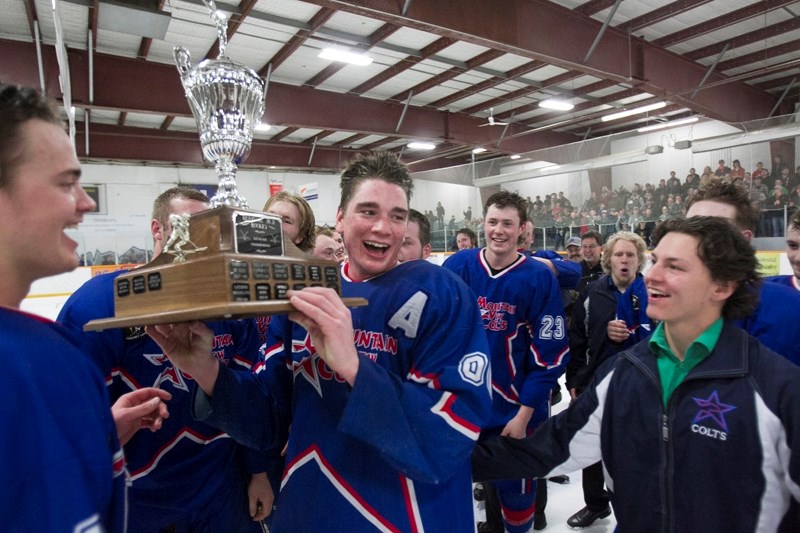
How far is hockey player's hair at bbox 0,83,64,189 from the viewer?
645 millimetres

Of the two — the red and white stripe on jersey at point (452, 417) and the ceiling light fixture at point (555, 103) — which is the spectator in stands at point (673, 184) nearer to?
the ceiling light fixture at point (555, 103)

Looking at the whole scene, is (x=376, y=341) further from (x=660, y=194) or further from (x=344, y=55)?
(x=660, y=194)

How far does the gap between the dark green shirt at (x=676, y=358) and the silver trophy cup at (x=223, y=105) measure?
1.12 metres

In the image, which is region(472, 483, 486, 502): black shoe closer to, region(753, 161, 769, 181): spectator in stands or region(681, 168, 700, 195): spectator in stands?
region(681, 168, 700, 195): spectator in stands

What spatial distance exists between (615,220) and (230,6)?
5823mm

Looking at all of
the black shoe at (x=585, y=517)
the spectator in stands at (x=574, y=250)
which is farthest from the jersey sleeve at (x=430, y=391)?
the spectator in stands at (x=574, y=250)

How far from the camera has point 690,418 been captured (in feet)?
3.96

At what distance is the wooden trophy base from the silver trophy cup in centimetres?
28

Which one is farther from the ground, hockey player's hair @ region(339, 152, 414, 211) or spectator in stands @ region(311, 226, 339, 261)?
hockey player's hair @ region(339, 152, 414, 211)

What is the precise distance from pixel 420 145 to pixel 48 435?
1292cm

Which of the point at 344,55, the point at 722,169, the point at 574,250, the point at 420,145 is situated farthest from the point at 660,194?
the point at 420,145

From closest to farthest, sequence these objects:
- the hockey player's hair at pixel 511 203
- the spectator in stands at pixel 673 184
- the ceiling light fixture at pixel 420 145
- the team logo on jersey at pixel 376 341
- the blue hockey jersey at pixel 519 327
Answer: the team logo on jersey at pixel 376 341 → the blue hockey jersey at pixel 519 327 → the hockey player's hair at pixel 511 203 → the spectator in stands at pixel 673 184 → the ceiling light fixture at pixel 420 145

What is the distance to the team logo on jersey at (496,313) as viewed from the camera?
2.64 metres

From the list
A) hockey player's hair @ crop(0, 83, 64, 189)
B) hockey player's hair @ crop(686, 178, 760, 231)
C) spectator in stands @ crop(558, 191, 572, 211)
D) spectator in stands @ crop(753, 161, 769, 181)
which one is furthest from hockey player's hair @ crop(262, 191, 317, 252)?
spectator in stands @ crop(558, 191, 572, 211)
